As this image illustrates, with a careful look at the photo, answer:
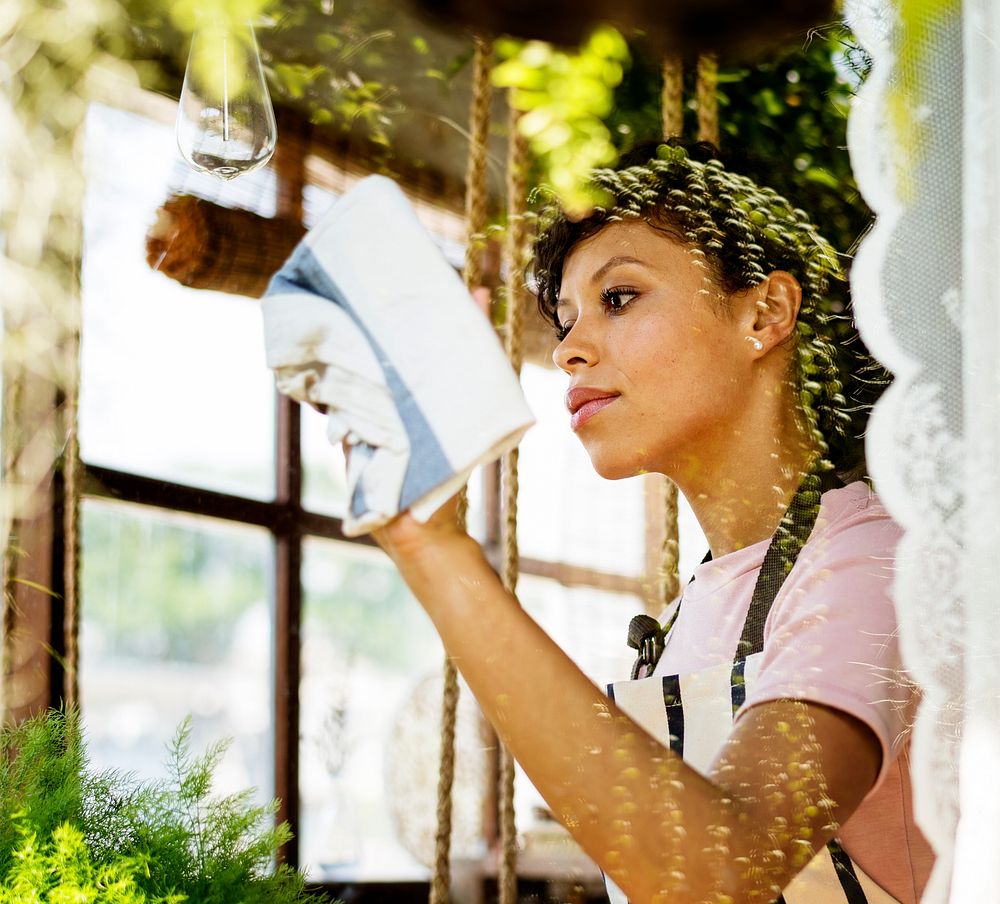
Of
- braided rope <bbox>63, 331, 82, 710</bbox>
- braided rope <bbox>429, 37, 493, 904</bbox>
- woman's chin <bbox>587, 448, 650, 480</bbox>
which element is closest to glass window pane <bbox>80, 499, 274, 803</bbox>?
braided rope <bbox>63, 331, 82, 710</bbox>

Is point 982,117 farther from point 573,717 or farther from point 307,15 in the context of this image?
point 307,15

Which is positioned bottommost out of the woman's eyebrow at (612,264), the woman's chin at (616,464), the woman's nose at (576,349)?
the woman's chin at (616,464)

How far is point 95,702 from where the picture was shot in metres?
1.12

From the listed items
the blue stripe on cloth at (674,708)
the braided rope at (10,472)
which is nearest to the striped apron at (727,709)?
the blue stripe on cloth at (674,708)

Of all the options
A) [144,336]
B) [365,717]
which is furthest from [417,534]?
[365,717]

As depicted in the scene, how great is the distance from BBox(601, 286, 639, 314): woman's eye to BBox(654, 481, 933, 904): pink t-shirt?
0.56 feet

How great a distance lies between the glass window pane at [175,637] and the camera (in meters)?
1.12

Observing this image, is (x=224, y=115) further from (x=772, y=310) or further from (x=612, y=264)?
(x=772, y=310)

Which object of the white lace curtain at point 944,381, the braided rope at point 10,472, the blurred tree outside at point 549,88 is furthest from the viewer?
the braided rope at point 10,472

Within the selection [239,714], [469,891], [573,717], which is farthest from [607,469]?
[239,714]

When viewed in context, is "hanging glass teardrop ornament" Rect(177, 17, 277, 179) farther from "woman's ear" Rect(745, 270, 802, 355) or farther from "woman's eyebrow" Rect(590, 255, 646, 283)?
"woman's ear" Rect(745, 270, 802, 355)

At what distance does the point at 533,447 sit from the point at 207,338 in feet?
1.43

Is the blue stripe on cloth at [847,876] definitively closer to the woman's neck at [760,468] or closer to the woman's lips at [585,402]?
the woman's neck at [760,468]

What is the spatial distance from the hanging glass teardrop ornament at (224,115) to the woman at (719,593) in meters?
0.22
